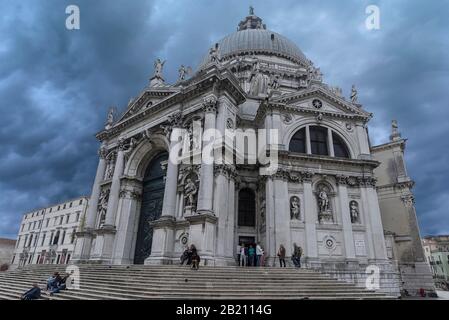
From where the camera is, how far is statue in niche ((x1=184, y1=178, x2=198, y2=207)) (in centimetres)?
1631

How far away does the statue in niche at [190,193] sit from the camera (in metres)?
16.3

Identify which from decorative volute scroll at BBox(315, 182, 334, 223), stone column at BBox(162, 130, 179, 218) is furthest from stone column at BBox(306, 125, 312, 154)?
stone column at BBox(162, 130, 179, 218)

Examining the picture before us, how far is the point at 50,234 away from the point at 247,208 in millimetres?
42191

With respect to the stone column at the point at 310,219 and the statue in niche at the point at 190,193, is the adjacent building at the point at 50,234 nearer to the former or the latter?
the statue in niche at the point at 190,193

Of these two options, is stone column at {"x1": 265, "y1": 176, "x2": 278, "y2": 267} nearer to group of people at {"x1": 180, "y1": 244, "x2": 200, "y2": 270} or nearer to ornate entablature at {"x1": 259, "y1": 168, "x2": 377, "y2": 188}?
ornate entablature at {"x1": 259, "y1": 168, "x2": 377, "y2": 188}

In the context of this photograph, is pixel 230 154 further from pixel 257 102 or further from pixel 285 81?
pixel 285 81

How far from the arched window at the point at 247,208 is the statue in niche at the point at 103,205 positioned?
10.6 m

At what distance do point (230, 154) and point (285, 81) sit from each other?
18.7 metres

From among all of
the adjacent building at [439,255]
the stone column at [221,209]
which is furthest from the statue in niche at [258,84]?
the adjacent building at [439,255]

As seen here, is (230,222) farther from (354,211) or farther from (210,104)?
(354,211)

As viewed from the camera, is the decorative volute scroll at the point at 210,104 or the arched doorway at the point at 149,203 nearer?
the decorative volute scroll at the point at 210,104

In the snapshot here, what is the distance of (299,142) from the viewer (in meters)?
22.2
